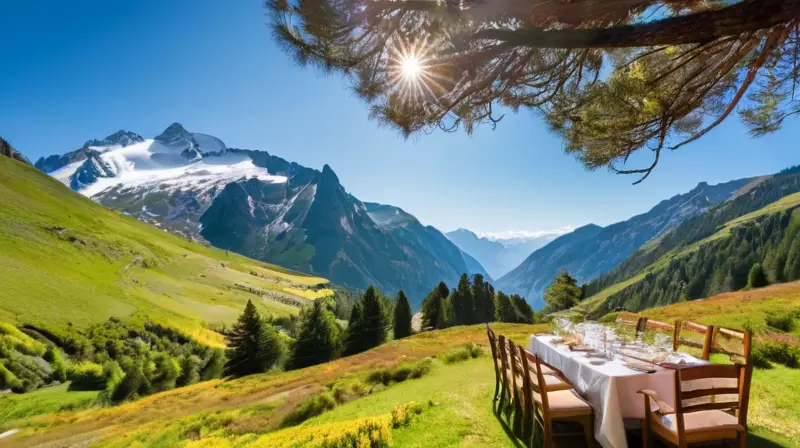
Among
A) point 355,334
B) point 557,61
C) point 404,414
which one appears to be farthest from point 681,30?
point 355,334

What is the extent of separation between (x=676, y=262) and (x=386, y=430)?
629 feet

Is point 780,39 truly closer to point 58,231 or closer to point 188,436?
point 188,436

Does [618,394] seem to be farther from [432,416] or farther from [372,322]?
[372,322]

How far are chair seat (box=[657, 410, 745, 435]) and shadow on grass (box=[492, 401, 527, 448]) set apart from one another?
2.02 metres

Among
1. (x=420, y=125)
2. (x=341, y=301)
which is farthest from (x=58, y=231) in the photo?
(x=420, y=125)

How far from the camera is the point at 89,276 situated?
8094cm

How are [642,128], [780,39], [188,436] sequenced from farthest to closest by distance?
[188,436]
[642,128]
[780,39]

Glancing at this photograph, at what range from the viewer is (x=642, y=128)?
6.84 metres

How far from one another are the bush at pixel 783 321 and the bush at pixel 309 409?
1668cm

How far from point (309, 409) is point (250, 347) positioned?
32.5 metres

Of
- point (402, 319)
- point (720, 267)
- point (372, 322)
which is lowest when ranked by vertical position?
point (402, 319)

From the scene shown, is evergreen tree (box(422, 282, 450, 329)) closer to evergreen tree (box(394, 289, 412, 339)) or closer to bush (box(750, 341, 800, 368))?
evergreen tree (box(394, 289, 412, 339))

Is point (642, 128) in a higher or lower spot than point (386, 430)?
higher

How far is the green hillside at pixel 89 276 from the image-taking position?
62.3m
